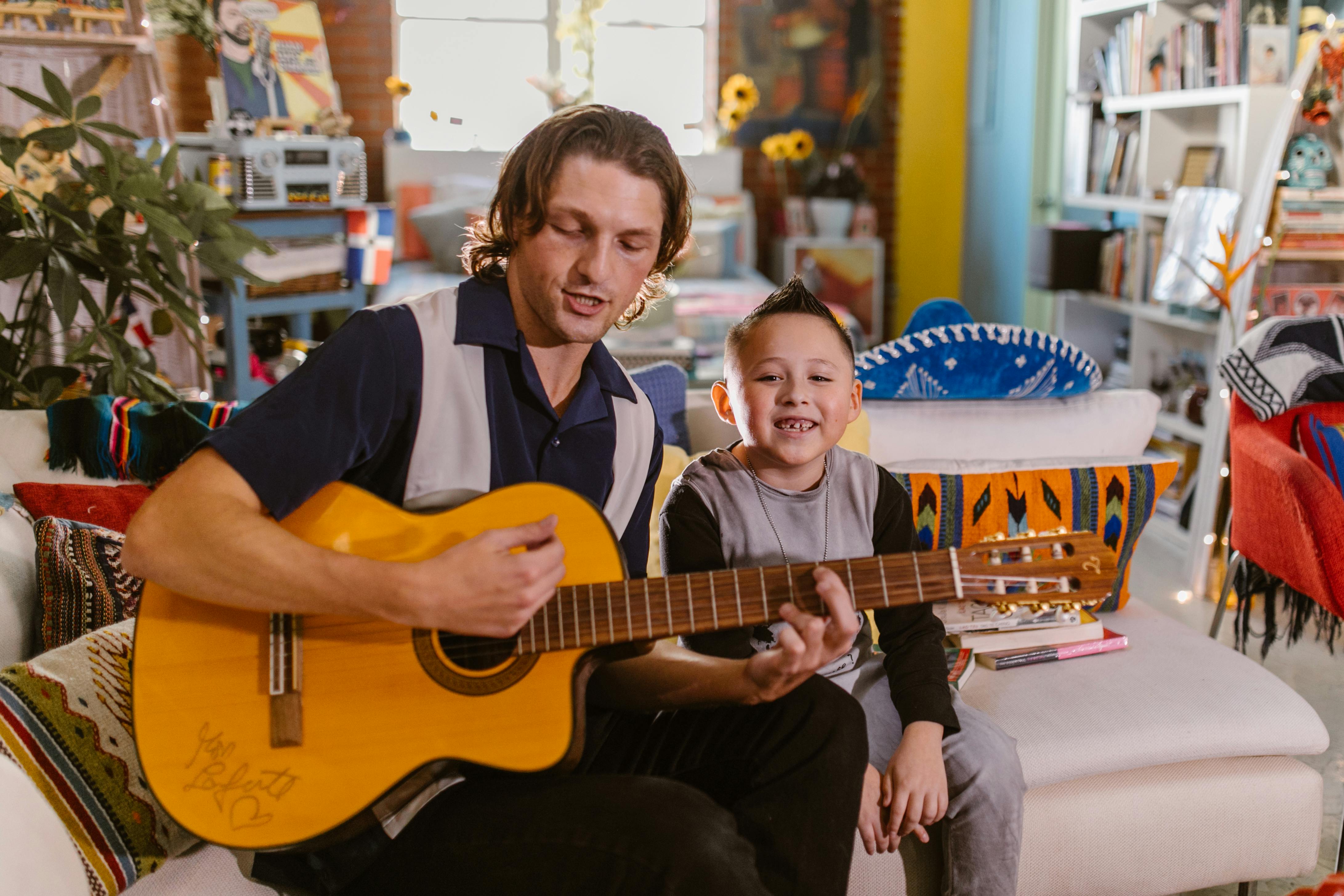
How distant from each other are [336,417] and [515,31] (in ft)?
18.3

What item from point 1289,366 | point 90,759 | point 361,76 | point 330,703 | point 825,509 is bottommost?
point 90,759

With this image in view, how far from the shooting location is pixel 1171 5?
3.60m

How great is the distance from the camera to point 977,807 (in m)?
1.23

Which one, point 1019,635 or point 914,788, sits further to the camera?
point 1019,635

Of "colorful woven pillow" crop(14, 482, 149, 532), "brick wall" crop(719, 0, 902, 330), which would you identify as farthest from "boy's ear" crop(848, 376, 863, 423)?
"brick wall" crop(719, 0, 902, 330)

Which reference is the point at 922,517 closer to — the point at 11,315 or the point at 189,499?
the point at 189,499

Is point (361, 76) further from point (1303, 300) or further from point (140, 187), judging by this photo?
point (1303, 300)

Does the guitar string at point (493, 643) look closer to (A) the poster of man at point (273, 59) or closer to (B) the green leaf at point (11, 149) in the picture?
(B) the green leaf at point (11, 149)

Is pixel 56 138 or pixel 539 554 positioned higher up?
pixel 56 138

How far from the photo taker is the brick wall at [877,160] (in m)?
→ 6.07

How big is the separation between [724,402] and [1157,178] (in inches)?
115

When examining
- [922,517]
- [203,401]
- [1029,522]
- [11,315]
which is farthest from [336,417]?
[11,315]

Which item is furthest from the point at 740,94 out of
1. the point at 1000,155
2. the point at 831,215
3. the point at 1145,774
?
the point at 1145,774
